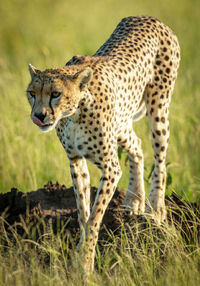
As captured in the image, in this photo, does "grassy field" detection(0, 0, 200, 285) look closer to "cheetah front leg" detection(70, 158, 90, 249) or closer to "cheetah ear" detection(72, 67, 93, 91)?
"cheetah front leg" detection(70, 158, 90, 249)

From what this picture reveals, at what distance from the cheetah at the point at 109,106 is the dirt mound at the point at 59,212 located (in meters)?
0.20

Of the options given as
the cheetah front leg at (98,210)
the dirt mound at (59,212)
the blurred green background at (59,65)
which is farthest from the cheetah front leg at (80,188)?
the blurred green background at (59,65)

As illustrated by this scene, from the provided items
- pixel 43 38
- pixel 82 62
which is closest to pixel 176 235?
pixel 82 62

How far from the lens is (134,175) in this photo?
6105 mm

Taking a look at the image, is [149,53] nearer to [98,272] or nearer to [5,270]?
[98,272]

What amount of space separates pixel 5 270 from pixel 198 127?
4164 millimetres

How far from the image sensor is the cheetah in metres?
4.58

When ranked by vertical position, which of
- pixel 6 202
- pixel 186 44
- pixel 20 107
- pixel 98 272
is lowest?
pixel 98 272

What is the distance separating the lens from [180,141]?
314 inches

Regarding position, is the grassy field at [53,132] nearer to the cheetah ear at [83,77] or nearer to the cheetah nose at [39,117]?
the cheetah nose at [39,117]

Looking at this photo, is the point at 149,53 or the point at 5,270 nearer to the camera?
the point at 5,270

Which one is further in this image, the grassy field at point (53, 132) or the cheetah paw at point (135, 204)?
the cheetah paw at point (135, 204)

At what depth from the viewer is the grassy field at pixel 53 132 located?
15.0 feet

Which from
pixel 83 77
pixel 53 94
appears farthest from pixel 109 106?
pixel 53 94
